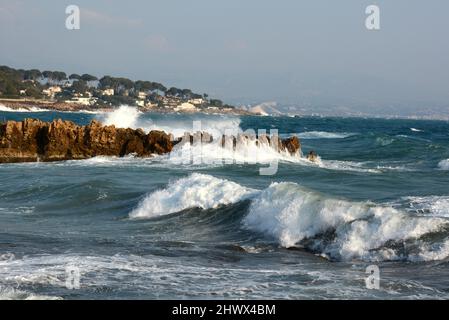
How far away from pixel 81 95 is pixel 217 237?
162 m

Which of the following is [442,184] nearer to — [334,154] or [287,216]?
[287,216]

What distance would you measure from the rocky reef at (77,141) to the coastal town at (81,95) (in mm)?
100412

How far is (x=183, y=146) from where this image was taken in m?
31.9

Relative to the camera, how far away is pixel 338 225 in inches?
523

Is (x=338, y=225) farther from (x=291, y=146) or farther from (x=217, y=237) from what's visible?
(x=291, y=146)

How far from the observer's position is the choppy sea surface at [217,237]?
9.43 metres

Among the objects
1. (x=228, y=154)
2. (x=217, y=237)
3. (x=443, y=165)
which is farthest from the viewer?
(x=228, y=154)

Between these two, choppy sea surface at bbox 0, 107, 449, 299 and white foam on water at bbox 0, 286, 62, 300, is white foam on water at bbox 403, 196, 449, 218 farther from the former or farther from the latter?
white foam on water at bbox 0, 286, 62, 300

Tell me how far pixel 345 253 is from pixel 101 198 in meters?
8.33

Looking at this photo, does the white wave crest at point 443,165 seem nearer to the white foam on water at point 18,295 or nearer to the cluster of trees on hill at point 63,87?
the white foam on water at point 18,295

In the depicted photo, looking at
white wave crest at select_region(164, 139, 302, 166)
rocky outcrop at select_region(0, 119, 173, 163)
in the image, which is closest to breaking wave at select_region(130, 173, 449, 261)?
white wave crest at select_region(164, 139, 302, 166)

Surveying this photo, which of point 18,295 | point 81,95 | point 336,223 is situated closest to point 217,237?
point 336,223

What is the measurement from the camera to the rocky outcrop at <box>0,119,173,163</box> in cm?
2931

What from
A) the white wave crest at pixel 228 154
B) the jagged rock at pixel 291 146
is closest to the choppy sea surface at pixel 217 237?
the white wave crest at pixel 228 154
